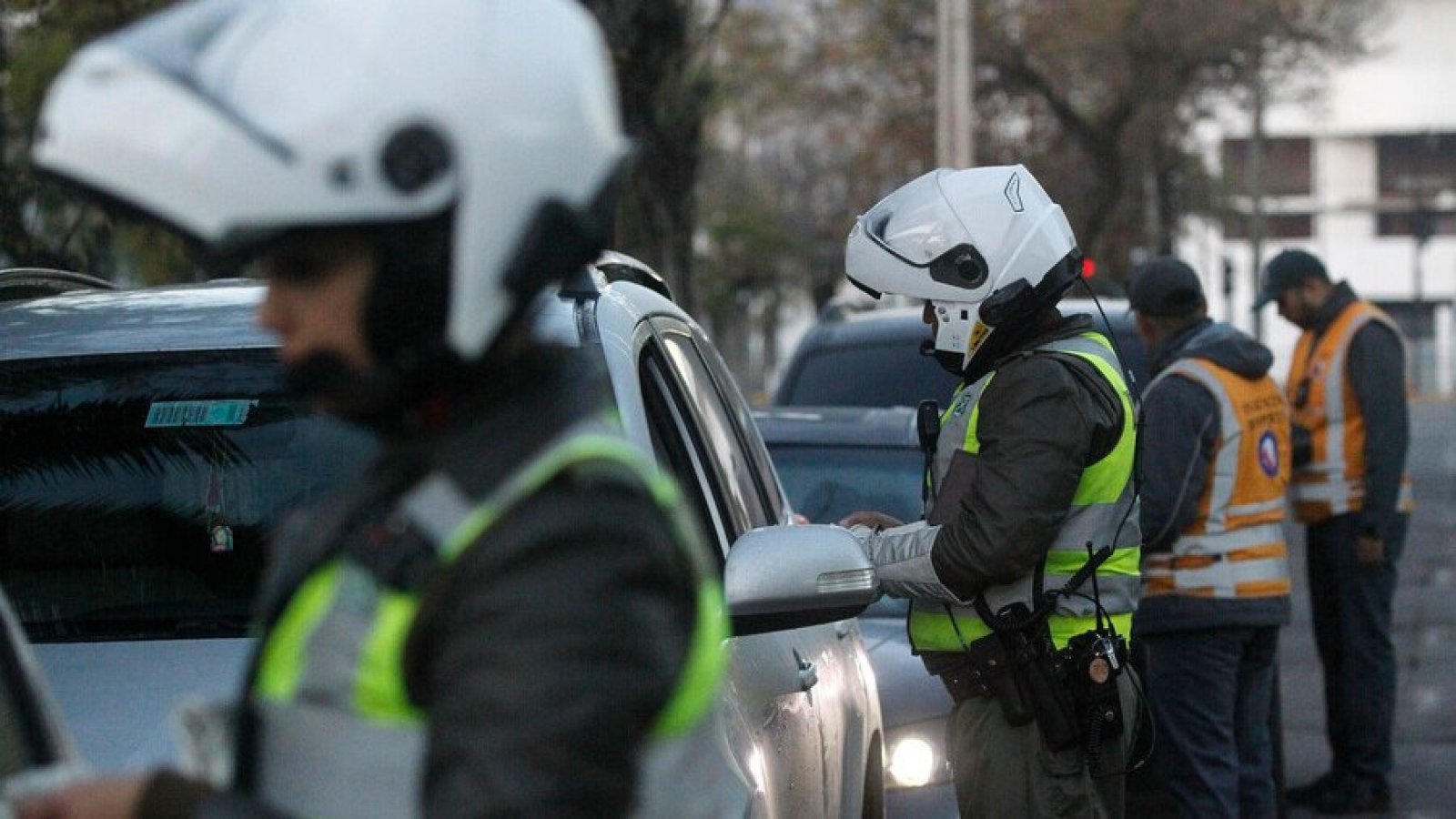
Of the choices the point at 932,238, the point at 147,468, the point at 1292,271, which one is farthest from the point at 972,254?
the point at 1292,271

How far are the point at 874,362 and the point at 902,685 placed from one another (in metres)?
2.99

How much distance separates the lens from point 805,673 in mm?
4184

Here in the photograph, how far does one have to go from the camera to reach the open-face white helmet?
1.70m

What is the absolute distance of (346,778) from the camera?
1.71 m

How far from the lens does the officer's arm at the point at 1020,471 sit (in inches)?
172

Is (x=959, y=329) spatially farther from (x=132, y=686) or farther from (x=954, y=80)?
(x=954, y=80)

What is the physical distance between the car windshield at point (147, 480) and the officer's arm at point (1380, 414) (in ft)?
17.8

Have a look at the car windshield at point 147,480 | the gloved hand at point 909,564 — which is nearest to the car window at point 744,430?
the gloved hand at point 909,564

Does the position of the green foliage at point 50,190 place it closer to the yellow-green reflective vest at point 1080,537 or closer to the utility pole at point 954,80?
the yellow-green reflective vest at point 1080,537

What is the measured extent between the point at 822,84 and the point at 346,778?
3050cm

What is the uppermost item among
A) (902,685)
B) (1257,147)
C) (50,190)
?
(1257,147)

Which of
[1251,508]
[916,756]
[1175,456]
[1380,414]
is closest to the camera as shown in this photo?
[916,756]

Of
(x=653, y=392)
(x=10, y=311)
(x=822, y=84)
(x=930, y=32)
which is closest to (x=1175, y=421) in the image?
(x=653, y=392)

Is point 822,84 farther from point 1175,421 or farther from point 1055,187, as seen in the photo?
point 1175,421
